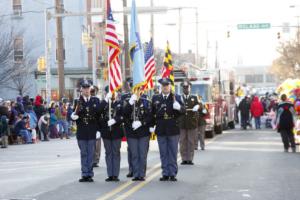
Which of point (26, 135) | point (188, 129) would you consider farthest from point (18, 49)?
point (188, 129)

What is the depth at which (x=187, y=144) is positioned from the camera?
19.9 meters

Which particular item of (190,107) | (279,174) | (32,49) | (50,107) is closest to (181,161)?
(190,107)

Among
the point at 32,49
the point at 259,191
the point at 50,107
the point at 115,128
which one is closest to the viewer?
the point at 259,191

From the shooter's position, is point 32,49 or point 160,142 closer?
point 160,142

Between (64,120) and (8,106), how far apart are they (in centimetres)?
570

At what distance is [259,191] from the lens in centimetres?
1405

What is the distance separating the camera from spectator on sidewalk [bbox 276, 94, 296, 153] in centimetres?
2452

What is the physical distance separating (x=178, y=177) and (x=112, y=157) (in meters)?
1.45

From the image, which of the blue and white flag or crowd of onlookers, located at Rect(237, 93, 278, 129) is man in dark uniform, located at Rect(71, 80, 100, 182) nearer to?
the blue and white flag

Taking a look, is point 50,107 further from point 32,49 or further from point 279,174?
point 32,49

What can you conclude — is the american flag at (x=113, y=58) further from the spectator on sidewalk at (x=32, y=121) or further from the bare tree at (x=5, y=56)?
the bare tree at (x=5, y=56)

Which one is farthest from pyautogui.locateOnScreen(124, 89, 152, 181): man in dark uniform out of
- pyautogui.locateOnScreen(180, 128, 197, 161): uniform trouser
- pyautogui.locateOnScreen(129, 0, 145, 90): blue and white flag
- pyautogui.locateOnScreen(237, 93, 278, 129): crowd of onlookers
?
pyautogui.locateOnScreen(237, 93, 278, 129): crowd of onlookers

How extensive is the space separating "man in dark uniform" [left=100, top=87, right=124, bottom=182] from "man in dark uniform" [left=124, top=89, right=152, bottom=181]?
201 millimetres

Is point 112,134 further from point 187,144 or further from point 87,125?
point 187,144
